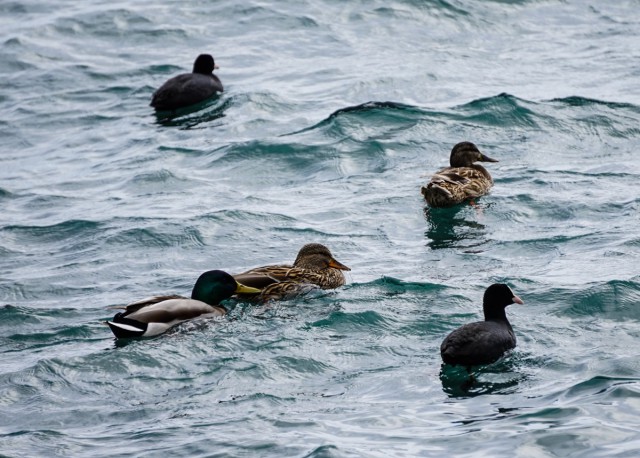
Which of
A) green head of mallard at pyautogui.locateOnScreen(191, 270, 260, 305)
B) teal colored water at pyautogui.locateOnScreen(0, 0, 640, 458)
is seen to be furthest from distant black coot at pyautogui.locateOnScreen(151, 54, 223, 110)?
green head of mallard at pyautogui.locateOnScreen(191, 270, 260, 305)

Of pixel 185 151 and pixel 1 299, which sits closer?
pixel 1 299

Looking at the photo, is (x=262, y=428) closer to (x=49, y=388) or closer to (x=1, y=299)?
(x=49, y=388)

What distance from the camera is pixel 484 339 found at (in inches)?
449

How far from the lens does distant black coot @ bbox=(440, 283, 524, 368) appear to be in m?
11.3

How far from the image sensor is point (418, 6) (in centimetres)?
2464

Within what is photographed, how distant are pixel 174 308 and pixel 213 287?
0.60m

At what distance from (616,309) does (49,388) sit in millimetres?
5274

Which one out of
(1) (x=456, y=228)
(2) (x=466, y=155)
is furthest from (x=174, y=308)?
(2) (x=466, y=155)

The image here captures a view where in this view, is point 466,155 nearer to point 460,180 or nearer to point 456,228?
point 460,180

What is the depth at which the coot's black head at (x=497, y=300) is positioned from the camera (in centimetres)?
1194

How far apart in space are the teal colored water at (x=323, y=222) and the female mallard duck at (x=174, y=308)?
0.15 meters

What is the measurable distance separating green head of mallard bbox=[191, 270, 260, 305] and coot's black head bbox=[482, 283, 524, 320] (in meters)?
2.62

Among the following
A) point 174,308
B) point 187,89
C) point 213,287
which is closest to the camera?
point 174,308

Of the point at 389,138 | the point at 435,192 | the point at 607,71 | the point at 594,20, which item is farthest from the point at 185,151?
the point at 594,20
